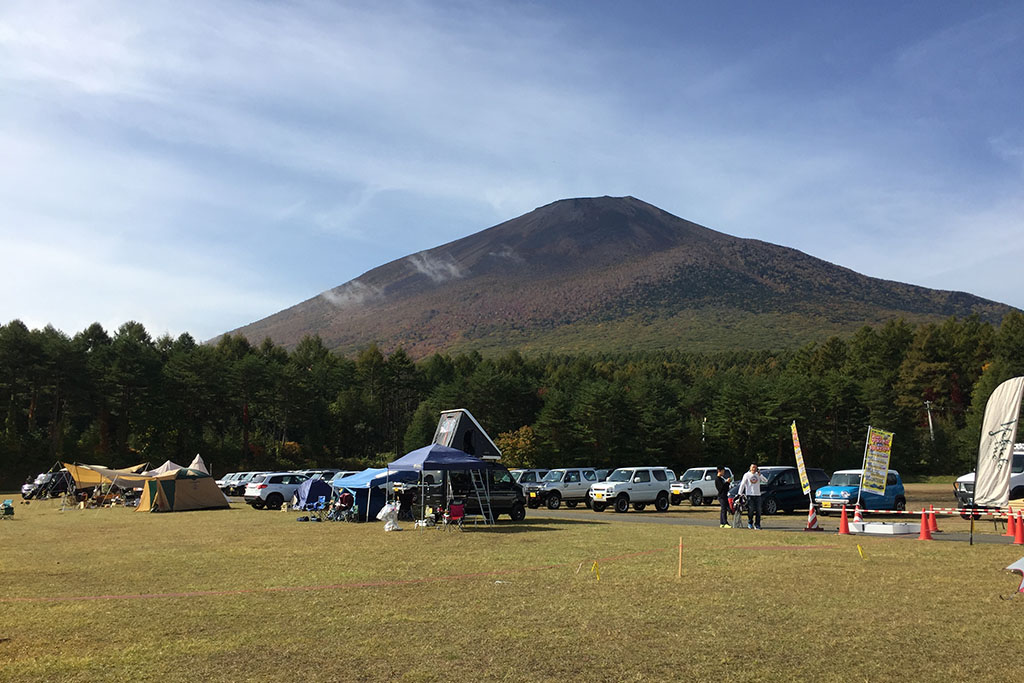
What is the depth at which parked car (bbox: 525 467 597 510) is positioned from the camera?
108 feet

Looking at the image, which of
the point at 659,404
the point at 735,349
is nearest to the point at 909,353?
the point at 659,404

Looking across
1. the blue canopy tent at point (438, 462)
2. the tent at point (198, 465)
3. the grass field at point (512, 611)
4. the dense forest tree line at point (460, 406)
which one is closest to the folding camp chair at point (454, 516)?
the blue canopy tent at point (438, 462)

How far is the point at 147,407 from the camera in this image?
6222cm

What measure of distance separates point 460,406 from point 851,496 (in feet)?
172

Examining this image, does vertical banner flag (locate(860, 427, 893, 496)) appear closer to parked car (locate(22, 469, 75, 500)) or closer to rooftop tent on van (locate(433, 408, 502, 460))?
rooftop tent on van (locate(433, 408, 502, 460))

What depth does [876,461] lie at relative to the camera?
2228cm

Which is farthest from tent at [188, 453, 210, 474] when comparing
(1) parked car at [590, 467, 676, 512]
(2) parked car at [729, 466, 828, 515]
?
(2) parked car at [729, 466, 828, 515]

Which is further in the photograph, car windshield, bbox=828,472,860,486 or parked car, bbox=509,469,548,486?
parked car, bbox=509,469,548,486

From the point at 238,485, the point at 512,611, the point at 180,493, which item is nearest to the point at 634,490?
the point at 180,493

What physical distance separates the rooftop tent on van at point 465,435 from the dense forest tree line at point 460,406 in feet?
104

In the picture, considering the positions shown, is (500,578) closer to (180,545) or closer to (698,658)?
(698,658)

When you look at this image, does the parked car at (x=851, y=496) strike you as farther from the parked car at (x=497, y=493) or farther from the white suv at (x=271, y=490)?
the white suv at (x=271, y=490)

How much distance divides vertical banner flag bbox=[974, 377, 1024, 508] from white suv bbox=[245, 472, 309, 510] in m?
25.6

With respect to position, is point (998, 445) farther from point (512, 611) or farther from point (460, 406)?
point (460, 406)
